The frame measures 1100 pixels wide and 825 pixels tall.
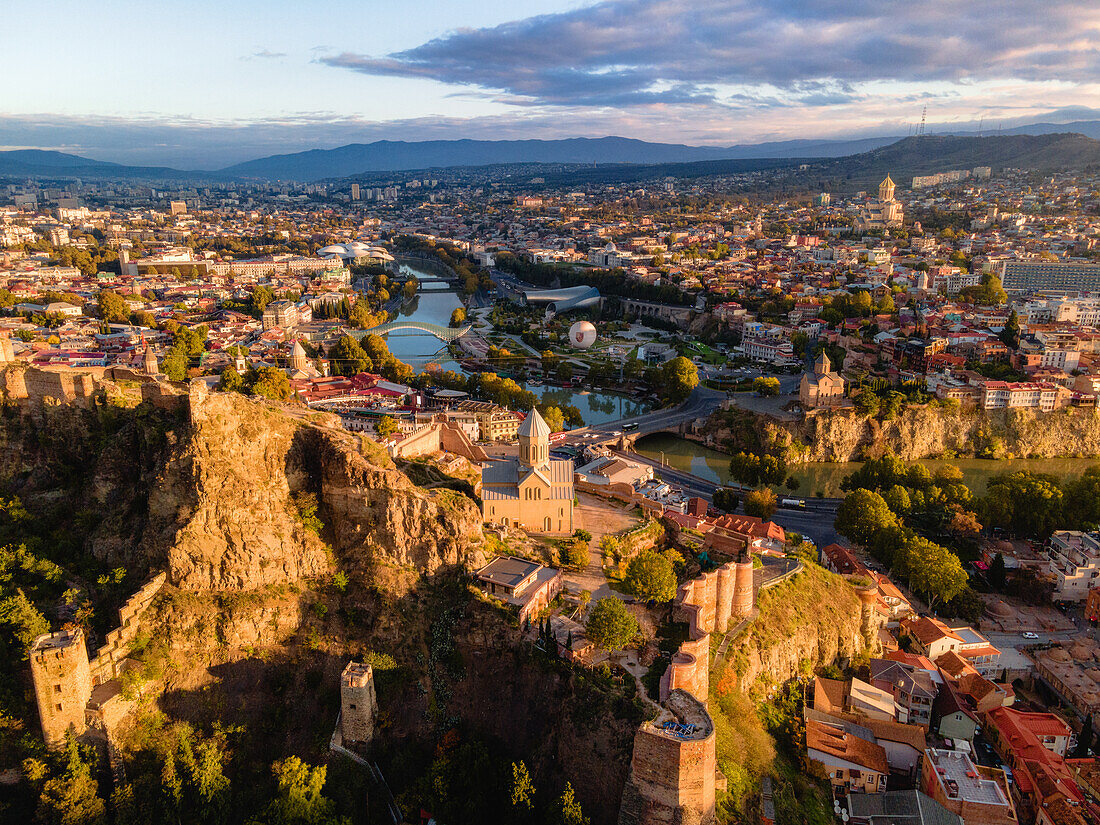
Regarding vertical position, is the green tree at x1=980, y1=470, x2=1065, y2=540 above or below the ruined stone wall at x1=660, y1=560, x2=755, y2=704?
below

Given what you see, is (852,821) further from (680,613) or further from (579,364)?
(579,364)

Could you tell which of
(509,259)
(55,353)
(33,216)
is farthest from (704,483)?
(33,216)

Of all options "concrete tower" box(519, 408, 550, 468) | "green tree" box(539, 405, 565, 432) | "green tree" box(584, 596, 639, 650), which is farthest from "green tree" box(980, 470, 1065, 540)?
"green tree" box(584, 596, 639, 650)

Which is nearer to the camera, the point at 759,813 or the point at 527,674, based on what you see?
the point at 759,813

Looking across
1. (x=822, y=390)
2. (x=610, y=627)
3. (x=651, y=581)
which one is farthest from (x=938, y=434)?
(x=610, y=627)

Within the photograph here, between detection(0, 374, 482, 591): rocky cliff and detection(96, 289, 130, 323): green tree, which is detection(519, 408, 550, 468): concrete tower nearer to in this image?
detection(0, 374, 482, 591): rocky cliff

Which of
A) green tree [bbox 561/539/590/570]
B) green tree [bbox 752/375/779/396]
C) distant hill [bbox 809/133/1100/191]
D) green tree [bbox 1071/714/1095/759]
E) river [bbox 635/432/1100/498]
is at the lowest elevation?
green tree [bbox 1071/714/1095/759]

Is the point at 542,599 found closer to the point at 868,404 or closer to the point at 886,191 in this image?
the point at 868,404
